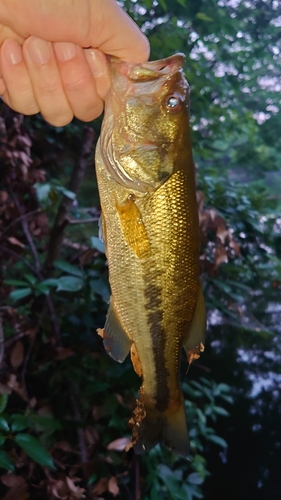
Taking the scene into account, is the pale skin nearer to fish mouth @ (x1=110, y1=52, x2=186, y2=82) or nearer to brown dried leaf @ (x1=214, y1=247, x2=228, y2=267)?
fish mouth @ (x1=110, y1=52, x2=186, y2=82)

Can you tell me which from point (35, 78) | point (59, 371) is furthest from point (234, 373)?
point (35, 78)

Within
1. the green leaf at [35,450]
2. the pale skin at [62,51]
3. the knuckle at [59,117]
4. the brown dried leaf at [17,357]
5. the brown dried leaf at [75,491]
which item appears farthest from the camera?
the brown dried leaf at [17,357]

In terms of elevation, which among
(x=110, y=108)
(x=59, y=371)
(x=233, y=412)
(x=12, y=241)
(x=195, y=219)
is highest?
(x=110, y=108)

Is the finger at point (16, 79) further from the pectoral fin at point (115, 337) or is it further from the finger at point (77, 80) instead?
the pectoral fin at point (115, 337)

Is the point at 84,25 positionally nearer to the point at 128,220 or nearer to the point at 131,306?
the point at 128,220

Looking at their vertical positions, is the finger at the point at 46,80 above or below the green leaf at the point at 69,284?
above

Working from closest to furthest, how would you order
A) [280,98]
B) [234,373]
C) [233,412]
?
[233,412] → [234,373] → [280,98]

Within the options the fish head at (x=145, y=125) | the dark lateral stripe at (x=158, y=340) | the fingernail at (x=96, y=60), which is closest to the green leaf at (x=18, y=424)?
the dark lateral stripe at (x=158, y=340)
